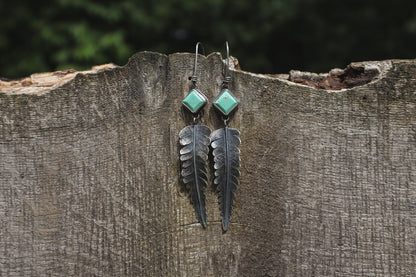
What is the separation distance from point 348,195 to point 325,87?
1.32 ft

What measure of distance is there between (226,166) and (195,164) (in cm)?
11

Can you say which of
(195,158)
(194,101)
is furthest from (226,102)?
(195,158)

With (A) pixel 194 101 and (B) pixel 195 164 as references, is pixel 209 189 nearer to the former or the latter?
(B) pixel 195 164

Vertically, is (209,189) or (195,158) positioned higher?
(195,158)

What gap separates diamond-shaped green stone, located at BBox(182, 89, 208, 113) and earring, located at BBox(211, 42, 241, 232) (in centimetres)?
5

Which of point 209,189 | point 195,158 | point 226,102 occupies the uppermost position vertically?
point 226,102

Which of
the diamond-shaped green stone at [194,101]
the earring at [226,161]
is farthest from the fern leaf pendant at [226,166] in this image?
the diamond-shaped green stone at [194,101]

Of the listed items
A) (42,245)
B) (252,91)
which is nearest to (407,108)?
(252,91)

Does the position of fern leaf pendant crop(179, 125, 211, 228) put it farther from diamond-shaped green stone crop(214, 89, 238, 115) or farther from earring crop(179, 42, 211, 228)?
diamond-shaped green stone crop(214, 89, 238, 115)

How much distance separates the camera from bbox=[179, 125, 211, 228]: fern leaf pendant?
61.0 inches

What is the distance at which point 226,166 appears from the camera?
157 centimetres

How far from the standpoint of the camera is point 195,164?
157 centimetres

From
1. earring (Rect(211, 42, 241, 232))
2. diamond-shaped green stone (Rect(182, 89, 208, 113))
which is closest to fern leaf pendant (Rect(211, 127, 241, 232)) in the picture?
earring (Rect(211, 42, 241, 232))

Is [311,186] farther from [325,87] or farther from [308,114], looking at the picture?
[325,87]
